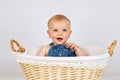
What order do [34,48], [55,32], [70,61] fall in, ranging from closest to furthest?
[70,61], [55,32], [34,48]

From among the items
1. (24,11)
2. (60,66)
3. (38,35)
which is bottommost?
(60,66)

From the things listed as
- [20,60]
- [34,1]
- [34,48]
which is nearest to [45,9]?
[34,1]

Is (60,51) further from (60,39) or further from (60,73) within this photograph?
(60,73)

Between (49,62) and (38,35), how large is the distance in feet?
2.67

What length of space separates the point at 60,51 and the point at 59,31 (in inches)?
3.6

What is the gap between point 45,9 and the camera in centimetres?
227

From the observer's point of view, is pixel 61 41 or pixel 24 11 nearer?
pixel 61 41

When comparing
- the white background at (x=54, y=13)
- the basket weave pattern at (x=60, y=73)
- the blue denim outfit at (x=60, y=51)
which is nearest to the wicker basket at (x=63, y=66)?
the basket weave pattern at (x=60, y=73)

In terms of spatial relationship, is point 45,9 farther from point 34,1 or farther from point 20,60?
point 20,60

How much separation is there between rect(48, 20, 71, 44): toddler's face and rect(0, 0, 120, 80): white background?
54 cm

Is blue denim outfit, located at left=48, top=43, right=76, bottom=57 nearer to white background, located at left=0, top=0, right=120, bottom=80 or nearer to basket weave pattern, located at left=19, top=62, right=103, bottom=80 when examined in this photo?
basket weave pattern, located at left=19, top=62, right=103, bottom=80

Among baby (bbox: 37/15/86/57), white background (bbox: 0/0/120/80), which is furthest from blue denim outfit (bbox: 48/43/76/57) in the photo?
white background (bbox: 0/0/120/80)

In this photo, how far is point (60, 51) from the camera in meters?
1.69

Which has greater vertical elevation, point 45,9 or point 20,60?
point 45,9
